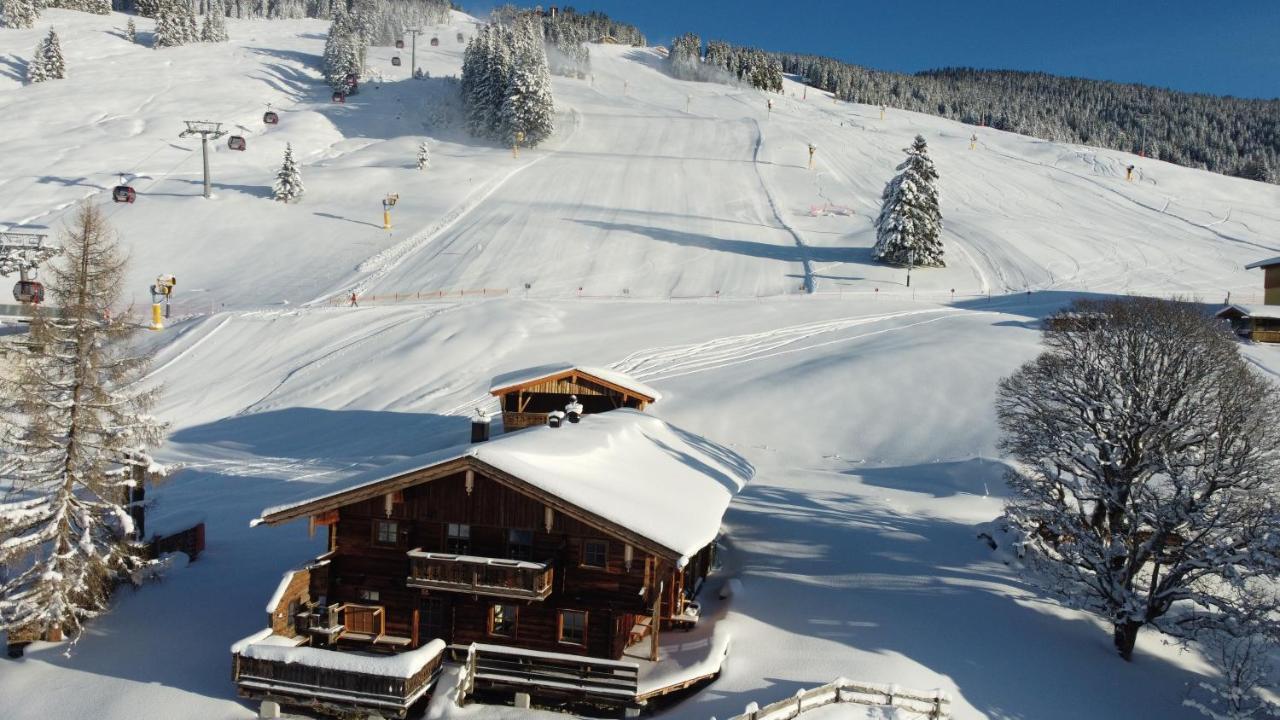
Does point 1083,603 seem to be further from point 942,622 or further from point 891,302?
point 891,302

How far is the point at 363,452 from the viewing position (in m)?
33.2

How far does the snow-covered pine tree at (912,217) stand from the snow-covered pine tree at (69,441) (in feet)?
157

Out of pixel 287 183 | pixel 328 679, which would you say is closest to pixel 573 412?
pixel 328 679

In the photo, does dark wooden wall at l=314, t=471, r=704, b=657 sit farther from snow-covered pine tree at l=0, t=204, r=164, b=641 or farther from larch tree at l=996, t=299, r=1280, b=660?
larch tree at l=996, t=299, r=1280, b=660

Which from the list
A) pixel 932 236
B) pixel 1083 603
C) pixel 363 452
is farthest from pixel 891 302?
pixel 1083 603

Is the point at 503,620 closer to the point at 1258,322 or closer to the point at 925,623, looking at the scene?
the point at 925,623

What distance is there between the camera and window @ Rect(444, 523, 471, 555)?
17719 millimetres

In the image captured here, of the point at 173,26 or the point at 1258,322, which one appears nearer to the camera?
the point at 1258,322

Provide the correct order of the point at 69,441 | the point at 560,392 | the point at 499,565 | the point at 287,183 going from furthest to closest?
the point at 287,183 < the point at 560,392 < the point at 69,441 < the point at 499,565

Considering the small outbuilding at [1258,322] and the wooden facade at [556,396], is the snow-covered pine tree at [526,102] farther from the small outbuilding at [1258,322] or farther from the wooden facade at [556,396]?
the wooden facade at [556,396]

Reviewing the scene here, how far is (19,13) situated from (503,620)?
154 m

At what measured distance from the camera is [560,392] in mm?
30250

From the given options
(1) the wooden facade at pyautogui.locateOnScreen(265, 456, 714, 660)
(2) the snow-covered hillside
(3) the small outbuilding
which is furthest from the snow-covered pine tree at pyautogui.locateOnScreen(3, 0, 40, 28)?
(3) the small outbuilding

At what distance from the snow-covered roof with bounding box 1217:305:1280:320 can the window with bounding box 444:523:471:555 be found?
139 feet
